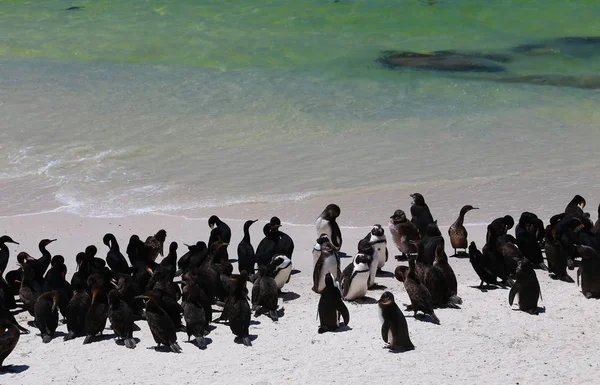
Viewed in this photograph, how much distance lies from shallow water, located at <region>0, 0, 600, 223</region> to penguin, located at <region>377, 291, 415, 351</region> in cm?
421

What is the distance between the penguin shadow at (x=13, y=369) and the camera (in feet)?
25.0

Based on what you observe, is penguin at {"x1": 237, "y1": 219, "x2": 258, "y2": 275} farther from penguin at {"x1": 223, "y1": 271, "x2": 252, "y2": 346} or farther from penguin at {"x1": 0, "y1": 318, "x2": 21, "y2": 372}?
penguin at {"x1": 0, "y1": 318, "x2": 21, "y2": 372}

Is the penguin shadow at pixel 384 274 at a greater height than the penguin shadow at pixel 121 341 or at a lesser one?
greater

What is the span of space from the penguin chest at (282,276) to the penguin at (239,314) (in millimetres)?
1003

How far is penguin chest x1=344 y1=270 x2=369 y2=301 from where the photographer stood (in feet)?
29.5

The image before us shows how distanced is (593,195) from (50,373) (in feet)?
24.4

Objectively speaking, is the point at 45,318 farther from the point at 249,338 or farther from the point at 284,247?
the point at 284,247

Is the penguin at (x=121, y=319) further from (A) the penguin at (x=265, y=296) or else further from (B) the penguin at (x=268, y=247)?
(B) the penguin at (x=268, y=247)

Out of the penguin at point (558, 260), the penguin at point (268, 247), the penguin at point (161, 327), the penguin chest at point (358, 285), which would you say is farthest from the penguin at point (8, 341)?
the penguin at point (558, 260)

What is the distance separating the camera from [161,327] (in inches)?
311

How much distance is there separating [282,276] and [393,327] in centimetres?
176

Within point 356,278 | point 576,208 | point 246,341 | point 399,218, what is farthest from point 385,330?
point 576,208

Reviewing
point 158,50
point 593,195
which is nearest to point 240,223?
point 593,195

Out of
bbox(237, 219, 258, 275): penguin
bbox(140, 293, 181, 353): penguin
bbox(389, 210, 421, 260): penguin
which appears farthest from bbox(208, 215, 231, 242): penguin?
bbox(140, 293, 181, 353): penguin
